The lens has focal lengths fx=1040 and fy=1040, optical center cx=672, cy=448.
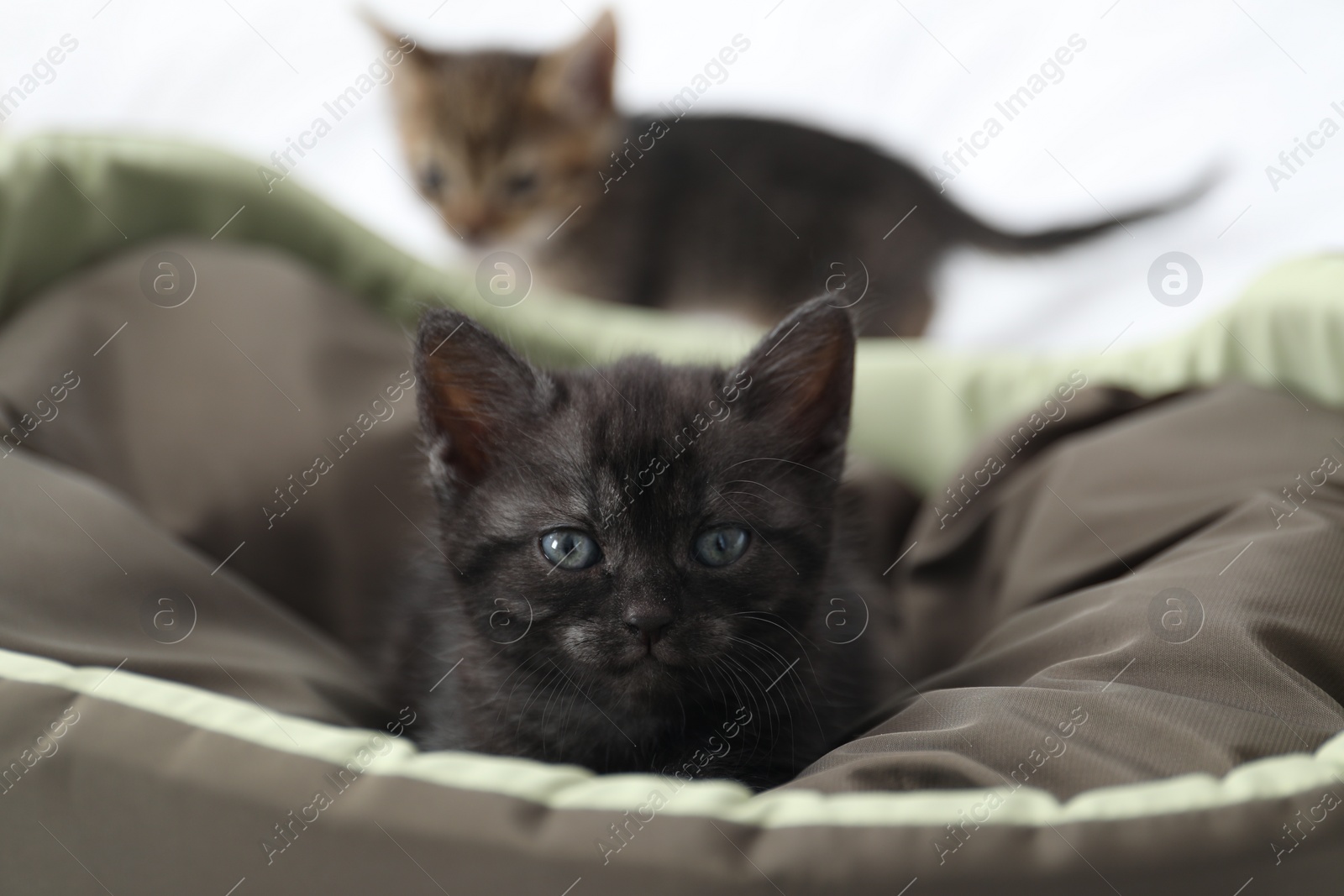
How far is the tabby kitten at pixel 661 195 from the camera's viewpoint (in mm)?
2738

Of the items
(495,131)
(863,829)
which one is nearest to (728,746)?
(863,829)

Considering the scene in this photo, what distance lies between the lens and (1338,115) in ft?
8.43

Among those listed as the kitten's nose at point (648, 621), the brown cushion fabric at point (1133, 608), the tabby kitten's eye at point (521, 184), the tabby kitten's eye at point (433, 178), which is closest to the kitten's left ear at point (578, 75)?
the tabby kitten's eye at point (521, 184)

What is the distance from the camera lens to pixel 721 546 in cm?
122

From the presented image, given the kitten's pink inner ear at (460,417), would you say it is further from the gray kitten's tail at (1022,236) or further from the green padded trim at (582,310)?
the gray kitten's tail at (1022,236)

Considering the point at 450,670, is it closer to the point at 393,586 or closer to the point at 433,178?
the point at 393,586

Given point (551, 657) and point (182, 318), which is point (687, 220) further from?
point (551, 657)

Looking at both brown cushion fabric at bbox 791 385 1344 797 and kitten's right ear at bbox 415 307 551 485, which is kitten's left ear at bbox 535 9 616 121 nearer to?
brown cushion fabric at bbox 791 385 1344 797

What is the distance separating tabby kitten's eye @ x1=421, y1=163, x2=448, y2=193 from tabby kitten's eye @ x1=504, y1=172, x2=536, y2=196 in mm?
179

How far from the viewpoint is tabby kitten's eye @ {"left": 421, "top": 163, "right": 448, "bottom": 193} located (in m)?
2.80

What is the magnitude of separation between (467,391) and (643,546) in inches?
12.8

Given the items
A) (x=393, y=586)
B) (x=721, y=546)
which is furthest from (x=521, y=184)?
(x=721, y=546)

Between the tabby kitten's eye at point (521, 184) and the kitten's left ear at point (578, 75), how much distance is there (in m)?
0.19

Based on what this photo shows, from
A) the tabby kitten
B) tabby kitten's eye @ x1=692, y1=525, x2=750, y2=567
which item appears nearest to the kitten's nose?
tabby kitten's eye @ x1=692, y1=525, x2=750, y2=567
